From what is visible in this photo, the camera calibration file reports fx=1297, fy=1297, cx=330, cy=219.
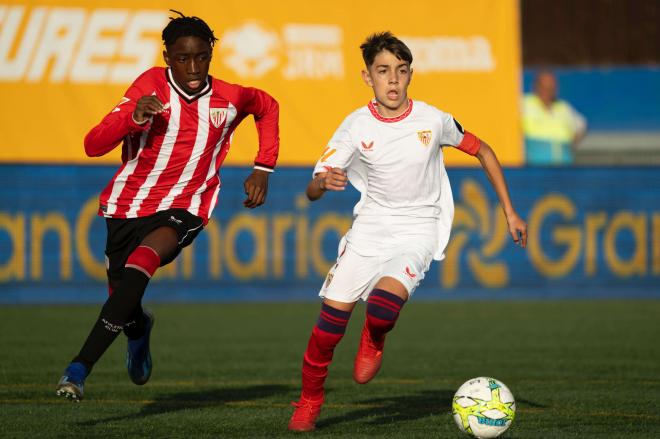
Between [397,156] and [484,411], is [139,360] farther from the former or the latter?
[484,411]

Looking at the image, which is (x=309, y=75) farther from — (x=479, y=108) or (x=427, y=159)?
(x=427, y=159)

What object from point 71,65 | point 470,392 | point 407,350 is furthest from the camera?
point 71,65

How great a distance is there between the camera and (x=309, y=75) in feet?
64.5

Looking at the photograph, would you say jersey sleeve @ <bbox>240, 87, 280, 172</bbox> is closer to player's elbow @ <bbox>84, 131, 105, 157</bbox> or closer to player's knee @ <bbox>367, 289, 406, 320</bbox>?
player's elbow @ <bbox>84, 131, 105, 157</bbox>

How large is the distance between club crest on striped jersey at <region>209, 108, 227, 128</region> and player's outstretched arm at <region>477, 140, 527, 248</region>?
1.50 meters

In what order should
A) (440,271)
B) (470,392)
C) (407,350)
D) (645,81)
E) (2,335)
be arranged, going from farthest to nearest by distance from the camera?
(645,81) → (440,271) → (2,335) → (407,350) → (470,392)

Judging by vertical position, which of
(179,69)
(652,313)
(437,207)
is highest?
(179,69)

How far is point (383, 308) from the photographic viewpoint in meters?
6.96

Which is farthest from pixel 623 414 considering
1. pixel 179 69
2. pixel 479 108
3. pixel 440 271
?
pixel 479 108

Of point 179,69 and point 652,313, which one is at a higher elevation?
point 179,69

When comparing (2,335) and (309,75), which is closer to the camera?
(2,335)

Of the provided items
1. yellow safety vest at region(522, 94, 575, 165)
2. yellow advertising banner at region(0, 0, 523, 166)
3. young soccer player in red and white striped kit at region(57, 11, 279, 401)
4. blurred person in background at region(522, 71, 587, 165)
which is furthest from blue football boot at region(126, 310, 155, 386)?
yellow safety vest at region(522, 94, 575, 165)

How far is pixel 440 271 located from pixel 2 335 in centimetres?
654

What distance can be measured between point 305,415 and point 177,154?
5.68 feet
